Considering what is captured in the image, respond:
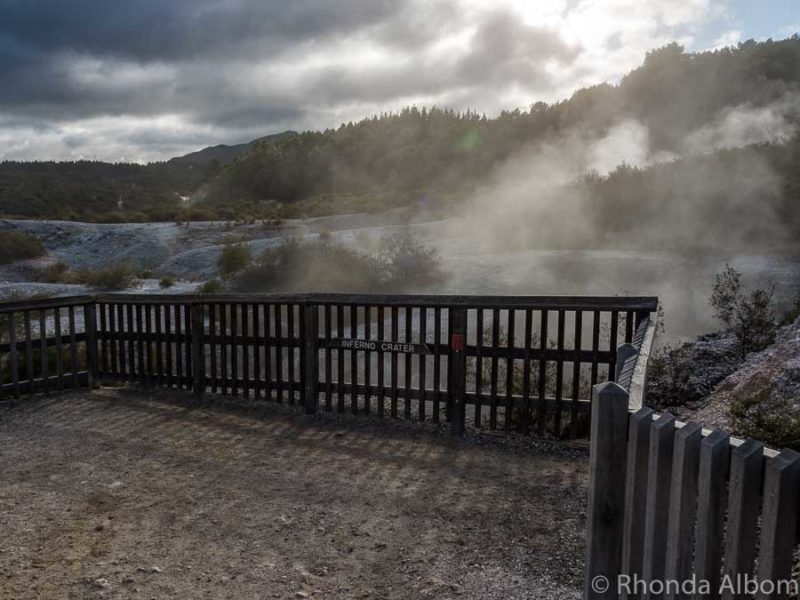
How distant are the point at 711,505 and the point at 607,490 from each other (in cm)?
59

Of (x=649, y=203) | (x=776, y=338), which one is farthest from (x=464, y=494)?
(x=649, y=203)

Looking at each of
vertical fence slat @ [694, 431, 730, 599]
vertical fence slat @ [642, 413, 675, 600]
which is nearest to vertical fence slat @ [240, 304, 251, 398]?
vertical fence slat @ [642, 413, 675, 600]

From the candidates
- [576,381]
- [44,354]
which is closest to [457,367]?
[576,381]

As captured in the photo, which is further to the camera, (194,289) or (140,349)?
(194,289)

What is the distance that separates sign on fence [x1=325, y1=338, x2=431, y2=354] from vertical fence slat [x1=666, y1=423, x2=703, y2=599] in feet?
14.8

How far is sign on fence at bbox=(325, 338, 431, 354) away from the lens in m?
6.59

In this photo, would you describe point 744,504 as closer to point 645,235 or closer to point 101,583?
point 101,583

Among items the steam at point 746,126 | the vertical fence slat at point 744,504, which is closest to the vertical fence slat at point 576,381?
the vertical fence slat at point 744,504

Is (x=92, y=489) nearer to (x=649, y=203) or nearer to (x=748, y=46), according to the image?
(x=649, y=203)

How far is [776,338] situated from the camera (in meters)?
8.48

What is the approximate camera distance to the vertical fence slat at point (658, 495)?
2090mm

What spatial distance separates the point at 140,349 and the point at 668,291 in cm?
1166

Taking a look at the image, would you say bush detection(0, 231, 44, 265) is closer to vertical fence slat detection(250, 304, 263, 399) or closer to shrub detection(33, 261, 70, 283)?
shrub detection(33, 261, 70, 283)

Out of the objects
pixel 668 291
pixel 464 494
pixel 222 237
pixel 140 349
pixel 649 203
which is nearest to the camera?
pixel 464 494
